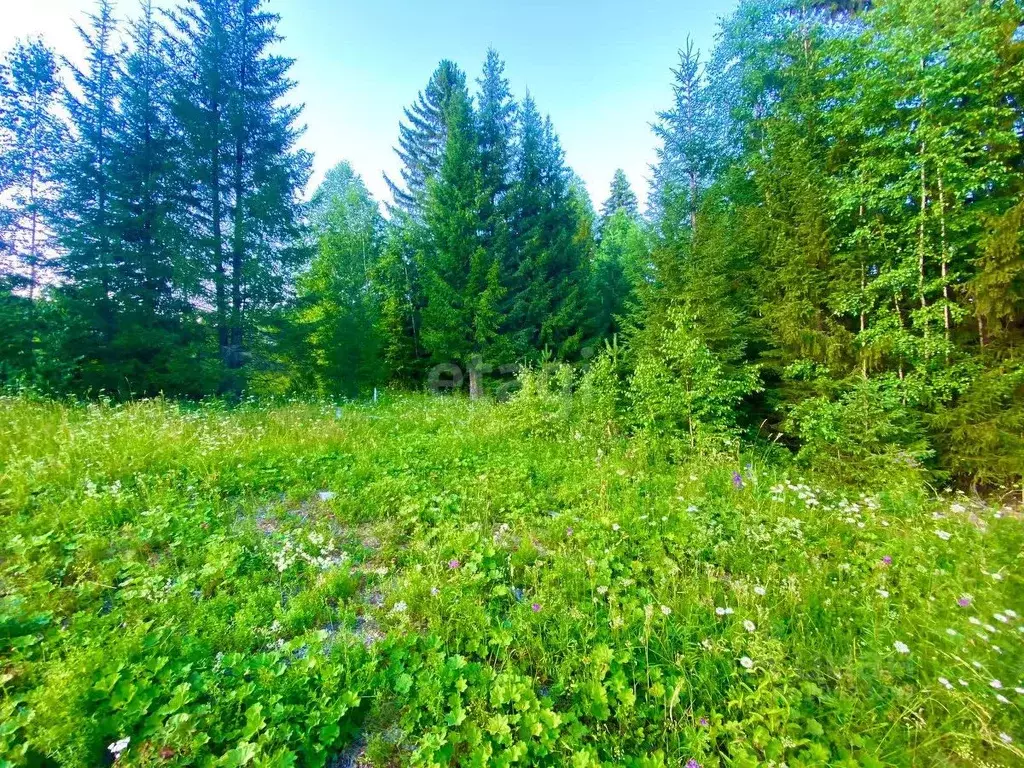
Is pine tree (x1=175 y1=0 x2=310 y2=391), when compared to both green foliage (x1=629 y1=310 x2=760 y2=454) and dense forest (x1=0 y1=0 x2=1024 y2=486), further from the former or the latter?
green foliage (x1=629 y1=310 x2=760 y2=454)

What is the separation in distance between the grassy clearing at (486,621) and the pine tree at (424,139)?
49.2 feet

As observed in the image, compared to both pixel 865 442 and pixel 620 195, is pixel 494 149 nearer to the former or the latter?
pixel 865 442

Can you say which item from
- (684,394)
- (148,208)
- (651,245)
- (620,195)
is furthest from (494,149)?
(620,195)

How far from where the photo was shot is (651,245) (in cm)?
968

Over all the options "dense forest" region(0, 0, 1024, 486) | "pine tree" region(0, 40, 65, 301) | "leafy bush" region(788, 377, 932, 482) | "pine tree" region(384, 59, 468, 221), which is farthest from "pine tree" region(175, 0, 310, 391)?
"leafy bush" region(788, 377, 932, 482)

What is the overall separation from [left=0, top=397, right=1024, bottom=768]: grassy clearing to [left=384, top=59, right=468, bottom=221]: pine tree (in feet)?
49.2

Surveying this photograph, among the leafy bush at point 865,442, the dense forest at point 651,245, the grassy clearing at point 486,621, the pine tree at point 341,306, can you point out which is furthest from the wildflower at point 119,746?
the pine tree at point 341,306

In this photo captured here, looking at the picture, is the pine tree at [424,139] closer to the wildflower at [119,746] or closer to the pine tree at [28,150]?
the pine tree at [28,150]

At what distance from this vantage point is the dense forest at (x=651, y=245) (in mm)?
6094

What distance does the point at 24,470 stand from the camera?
351 cm

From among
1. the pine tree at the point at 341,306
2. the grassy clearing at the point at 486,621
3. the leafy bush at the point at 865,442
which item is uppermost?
the pine tree at the point at 341,306

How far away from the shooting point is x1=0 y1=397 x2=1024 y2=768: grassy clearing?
5.10 feet

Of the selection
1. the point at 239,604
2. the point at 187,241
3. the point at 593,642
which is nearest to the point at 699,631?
the point at 593,642

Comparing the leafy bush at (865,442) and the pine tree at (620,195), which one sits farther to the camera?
the pine tree at (620,195)
